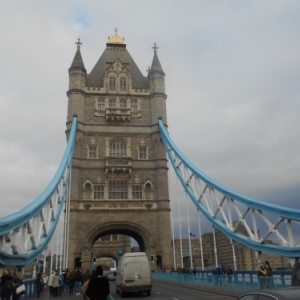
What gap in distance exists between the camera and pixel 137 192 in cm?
3538

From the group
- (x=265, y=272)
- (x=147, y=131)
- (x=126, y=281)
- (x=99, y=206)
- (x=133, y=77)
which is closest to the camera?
(x=265, y=272)

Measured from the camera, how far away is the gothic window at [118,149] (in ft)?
120

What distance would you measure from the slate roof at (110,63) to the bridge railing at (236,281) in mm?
23762

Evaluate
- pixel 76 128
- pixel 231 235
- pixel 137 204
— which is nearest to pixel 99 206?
pixel 137 204

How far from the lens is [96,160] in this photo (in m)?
35.9

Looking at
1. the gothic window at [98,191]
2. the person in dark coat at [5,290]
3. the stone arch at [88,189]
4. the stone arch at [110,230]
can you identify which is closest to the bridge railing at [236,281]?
the person in dark coat at [5,290]

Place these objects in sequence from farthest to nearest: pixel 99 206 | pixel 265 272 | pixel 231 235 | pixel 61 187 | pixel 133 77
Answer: pixel 133 77, pixel 99 206, pixel 61 187, pixel 231 235, pixel 265 272

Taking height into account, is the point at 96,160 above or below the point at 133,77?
below

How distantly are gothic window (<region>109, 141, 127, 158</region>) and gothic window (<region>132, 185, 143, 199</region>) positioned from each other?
3.55 m

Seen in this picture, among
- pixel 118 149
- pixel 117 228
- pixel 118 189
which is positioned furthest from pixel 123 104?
pixel 117 228

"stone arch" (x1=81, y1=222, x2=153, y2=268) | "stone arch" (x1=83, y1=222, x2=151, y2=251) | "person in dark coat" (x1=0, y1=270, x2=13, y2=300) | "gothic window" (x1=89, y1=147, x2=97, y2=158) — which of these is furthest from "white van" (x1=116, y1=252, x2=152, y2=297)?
"gothic window" (x1=89, y1=147, x2=97, y2=158)

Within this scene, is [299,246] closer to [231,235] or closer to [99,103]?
[231,235]

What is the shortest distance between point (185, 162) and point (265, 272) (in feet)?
62.5

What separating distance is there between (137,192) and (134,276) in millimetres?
19550
